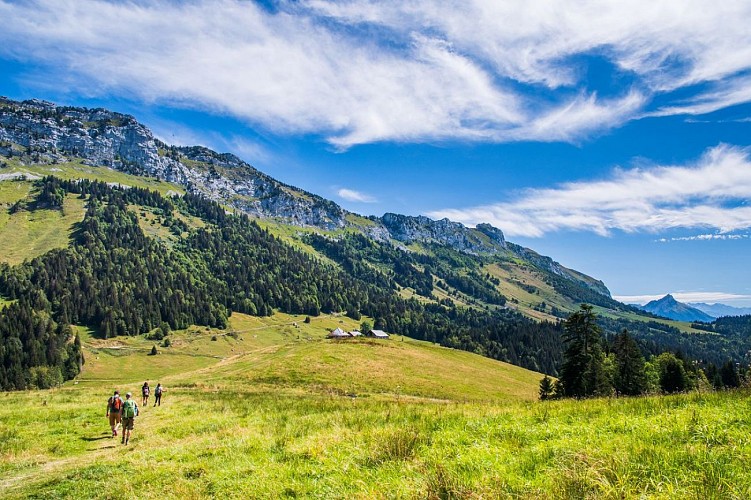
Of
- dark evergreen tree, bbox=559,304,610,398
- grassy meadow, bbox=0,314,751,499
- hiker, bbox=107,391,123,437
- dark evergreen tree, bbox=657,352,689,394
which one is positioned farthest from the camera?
dark evergreen tree, bbox=657,352,689,394

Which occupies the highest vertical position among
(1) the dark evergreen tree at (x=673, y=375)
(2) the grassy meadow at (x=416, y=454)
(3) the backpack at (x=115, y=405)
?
(2) the grassy meadow at (x=416, y=454)

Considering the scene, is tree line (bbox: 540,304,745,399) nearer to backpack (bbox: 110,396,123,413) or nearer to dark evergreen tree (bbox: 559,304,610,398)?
dark evergreen tree (bbox: 559,304,610,398)

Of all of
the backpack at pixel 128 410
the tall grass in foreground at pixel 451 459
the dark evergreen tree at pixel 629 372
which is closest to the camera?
the tall grass in foreground at pixel 451 459

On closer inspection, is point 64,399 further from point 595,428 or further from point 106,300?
point 106,300


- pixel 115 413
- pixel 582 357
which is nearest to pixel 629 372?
pixel 582 357

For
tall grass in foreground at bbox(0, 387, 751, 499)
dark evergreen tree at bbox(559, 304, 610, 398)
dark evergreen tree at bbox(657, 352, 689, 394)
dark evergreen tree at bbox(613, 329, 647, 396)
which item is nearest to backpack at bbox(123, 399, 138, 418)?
tall grass in foreground at bbox(0, 387, 751, 499)

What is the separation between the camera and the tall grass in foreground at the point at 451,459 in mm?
5488

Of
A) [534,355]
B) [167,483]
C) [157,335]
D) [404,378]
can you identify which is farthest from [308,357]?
[534,355]

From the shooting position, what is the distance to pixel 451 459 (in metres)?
7.61

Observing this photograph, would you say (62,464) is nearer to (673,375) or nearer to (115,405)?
(115,405)

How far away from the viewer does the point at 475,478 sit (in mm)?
6148

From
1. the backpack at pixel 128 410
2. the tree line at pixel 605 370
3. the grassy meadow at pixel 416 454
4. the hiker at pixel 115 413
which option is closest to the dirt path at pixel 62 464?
the grassy meadow at pixel 416 454

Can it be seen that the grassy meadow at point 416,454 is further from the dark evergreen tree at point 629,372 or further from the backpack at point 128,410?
the dark evergreen tree at point 629,372

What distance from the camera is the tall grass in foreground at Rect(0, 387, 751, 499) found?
216 inches
